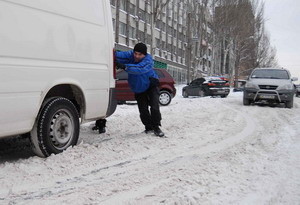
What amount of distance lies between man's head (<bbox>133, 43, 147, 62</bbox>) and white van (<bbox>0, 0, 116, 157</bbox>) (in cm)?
46

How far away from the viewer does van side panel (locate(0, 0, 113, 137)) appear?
3.07 meters

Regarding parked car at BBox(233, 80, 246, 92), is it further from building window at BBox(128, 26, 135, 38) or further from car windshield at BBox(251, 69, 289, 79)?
building window at BBox(128, 26, 135, 38)

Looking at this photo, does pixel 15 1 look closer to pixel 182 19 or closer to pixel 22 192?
pixel 22 192

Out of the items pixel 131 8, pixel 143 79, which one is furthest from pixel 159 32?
pixel 143 79

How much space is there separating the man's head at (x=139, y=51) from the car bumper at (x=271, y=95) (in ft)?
25.6

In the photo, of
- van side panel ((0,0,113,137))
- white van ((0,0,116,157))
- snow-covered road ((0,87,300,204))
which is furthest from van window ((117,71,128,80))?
van side panel ((0,0,113,137))

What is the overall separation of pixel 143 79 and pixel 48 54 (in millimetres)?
1860

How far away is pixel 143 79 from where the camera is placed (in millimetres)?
5012

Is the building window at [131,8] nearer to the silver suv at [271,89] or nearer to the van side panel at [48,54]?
the silver suv at [271,89]

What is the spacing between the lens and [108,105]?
4613mm

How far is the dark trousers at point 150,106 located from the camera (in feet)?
17.0

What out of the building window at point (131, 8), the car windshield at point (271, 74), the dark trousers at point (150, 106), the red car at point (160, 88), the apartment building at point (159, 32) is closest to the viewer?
the dark trousers at point (150, 106)

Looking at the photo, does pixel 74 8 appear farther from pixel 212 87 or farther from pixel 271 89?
pixel 212 87

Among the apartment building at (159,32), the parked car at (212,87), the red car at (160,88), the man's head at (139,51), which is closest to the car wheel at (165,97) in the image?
the red car at (160,88)
